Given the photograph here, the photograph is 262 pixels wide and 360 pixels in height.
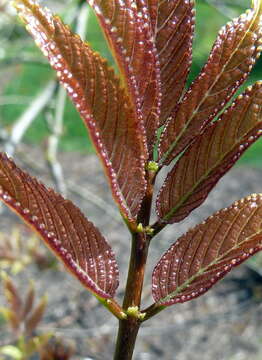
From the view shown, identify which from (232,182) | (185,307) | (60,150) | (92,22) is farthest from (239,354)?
(92,22)

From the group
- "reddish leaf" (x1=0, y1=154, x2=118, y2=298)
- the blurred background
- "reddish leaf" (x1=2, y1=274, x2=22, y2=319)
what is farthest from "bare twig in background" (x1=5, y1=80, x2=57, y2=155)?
"reddish leaf" (x1=0, y1=154, x2=118, y2=298)

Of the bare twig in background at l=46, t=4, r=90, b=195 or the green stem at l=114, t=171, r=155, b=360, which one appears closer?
the green stem at l=114, t=171, r=155, b=360

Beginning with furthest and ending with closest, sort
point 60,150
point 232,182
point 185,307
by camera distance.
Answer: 1. point 60,150
2. point 232,182
3. point 185,307

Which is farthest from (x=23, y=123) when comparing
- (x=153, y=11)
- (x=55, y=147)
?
(x=153, y=11)

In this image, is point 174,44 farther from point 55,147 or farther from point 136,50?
point 55,147

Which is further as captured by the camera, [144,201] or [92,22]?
[92,22]

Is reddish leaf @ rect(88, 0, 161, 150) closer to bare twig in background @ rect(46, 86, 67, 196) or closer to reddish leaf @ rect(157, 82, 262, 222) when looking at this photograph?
reddish leaf @ rect(157, 82, 262, 222)

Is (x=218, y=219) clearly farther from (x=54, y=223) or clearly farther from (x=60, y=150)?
(x=60, y=150)
